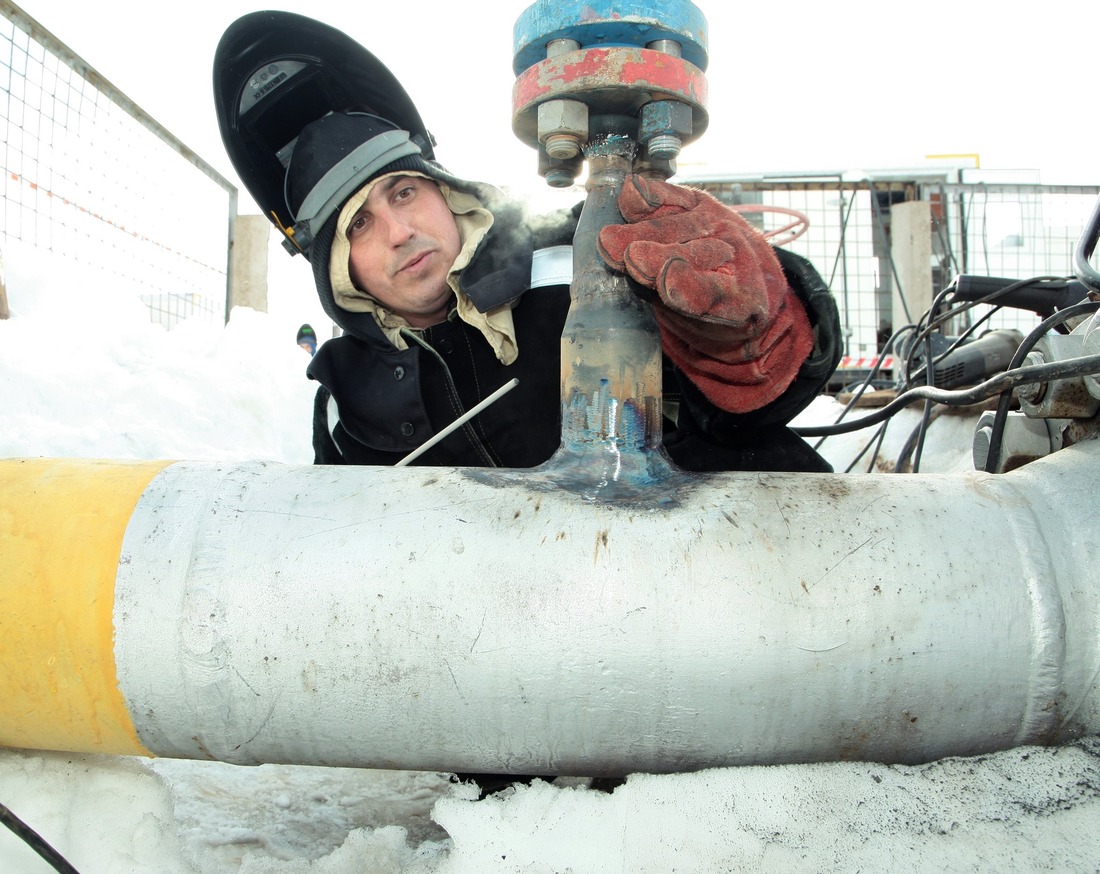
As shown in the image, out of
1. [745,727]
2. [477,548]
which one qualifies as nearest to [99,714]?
[477,548]

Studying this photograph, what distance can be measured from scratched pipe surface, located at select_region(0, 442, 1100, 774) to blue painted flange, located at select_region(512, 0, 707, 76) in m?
0.55

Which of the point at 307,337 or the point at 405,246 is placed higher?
the point at 307,337

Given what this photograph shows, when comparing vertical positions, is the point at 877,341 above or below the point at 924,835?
above

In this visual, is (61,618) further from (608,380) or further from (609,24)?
(609,24)

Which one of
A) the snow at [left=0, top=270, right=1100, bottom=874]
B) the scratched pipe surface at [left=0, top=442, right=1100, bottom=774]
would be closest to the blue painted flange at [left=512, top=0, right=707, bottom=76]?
the scratched pipe surface at [left=0, top=442, right=1100, bottom=774]

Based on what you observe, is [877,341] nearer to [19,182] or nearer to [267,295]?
[267,295]

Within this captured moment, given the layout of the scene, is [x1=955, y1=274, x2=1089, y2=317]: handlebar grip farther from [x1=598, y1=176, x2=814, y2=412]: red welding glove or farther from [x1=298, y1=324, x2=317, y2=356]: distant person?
[x1=298, y1=324, x2=317, y2=356]: distant person

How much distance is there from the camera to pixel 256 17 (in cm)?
163

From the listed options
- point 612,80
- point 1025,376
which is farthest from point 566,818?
point 612,80

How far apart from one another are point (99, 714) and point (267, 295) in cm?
461

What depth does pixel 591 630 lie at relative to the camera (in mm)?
775

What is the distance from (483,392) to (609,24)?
0.90m

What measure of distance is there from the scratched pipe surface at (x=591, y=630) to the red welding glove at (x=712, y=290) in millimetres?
230

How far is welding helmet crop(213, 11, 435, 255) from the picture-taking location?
64.9 inches
